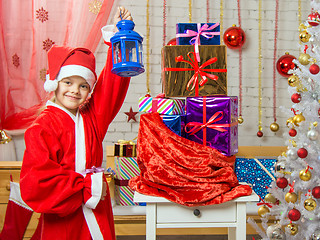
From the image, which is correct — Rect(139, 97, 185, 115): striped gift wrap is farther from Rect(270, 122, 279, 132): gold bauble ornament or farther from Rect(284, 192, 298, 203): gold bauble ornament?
Rect(270, 122, 279, 132): gold bauble ornament

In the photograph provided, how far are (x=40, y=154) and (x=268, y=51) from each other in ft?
7.64

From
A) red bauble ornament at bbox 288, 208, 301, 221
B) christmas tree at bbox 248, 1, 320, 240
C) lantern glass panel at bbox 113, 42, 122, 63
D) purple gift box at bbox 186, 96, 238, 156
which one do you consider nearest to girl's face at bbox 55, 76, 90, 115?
lantern glass panel at bbox 113, 42, 122, 63

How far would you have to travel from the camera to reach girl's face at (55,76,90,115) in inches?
65.8

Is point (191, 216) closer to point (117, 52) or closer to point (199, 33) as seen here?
point (117, 52)

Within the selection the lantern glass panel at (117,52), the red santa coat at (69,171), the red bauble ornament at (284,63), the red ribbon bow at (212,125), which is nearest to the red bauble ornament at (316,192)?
the red ribbon bow at (212,125)

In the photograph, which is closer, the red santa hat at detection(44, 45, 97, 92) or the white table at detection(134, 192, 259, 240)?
the white table at detection(134, 192, 259, 240)

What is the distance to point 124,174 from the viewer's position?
8.29 ft

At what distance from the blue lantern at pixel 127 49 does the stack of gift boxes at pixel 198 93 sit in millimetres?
200

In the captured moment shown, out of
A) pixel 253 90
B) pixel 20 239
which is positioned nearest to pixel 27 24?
pixel 20 239

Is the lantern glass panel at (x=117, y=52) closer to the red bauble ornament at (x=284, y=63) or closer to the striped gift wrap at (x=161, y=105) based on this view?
the striped gift wrap at (x=161, y=105)

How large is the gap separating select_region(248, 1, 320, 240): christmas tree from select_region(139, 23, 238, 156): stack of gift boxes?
33 centimetres

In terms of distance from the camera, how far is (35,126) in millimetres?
1579

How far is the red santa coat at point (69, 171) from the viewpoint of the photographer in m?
1.49

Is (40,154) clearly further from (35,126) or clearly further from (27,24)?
(27,24)
